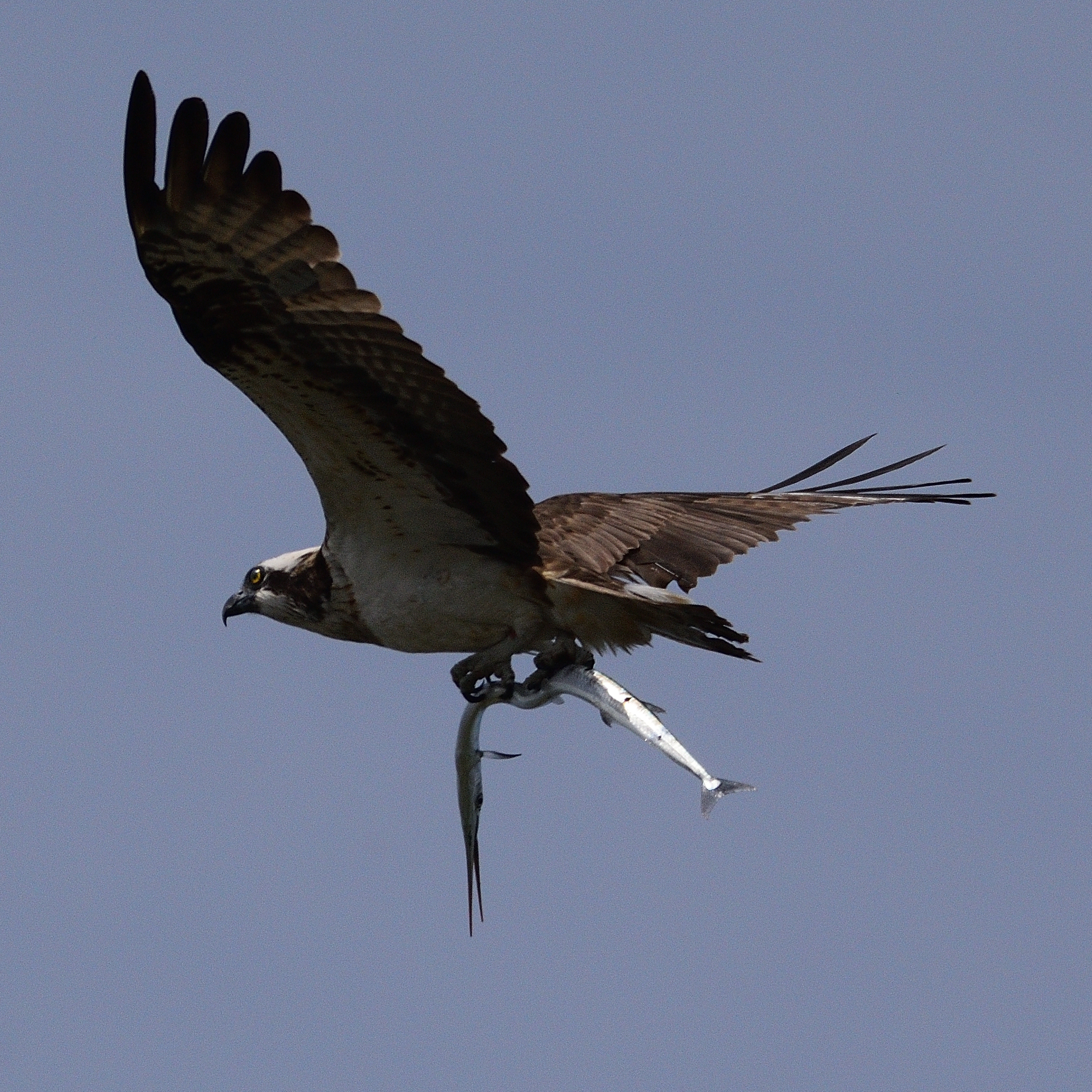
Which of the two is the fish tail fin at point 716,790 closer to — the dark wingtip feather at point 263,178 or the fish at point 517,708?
the fish at point 517,708

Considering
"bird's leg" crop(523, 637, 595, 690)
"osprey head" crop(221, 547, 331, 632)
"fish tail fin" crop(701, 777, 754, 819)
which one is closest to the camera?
"fish tail fin" crop(701, 777, 754, 819)

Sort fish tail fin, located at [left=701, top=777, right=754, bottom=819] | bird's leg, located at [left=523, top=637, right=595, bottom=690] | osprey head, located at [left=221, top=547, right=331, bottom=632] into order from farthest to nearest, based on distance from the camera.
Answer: osprey head, located at [left=221, top=547, right=331, bottom=632], bird's leg, located at [left=523, top=637, right=595, bottom=690], fish tail fin, located at [left=701, top=777, right=754, bottom=819]

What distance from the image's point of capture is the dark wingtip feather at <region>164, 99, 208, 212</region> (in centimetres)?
773

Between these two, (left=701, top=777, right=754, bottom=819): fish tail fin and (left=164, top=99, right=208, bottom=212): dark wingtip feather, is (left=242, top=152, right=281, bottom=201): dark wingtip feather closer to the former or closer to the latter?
(left=164, top=99, right=208, bottom=212): dark wingtip feather

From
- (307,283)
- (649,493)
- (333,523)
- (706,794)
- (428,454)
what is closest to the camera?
(706,794)

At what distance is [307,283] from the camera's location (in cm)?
789

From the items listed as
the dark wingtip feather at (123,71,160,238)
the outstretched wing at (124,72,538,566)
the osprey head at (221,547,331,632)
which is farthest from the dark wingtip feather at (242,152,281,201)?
the osprey head at (221,547,331,632)

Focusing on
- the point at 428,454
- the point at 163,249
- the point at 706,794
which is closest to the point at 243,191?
the point at 163,249

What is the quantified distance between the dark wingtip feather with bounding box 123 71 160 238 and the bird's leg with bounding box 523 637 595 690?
2.37m

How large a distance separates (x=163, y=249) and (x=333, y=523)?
1532mm

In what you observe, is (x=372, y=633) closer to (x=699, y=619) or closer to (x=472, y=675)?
(x=472, y=675)

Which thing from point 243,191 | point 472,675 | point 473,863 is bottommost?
point 473,863

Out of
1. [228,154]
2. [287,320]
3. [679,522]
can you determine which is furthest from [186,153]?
[679,522]

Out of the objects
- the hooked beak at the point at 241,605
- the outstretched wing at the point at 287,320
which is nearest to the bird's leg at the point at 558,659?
the outstretched wing at the point at 287,320
